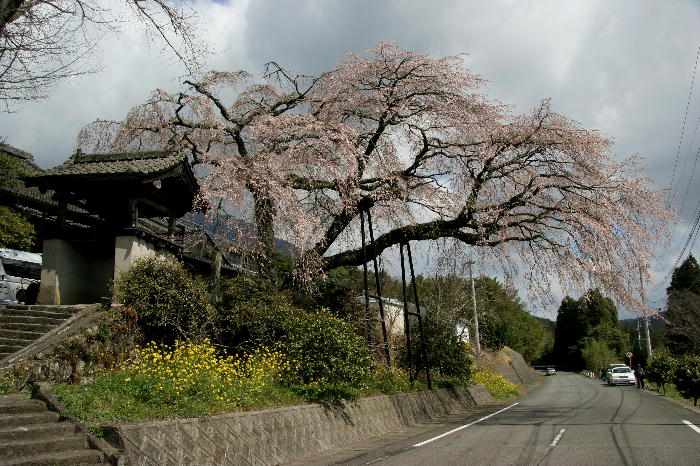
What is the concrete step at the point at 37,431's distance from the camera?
23.6 ft

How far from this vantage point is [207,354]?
11.2m

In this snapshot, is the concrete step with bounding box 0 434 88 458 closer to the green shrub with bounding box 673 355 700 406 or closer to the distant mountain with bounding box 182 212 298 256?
the distant mountain with bounding box 182 212 298 256

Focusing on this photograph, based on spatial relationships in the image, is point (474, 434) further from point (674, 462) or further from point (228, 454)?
point (228, 454)

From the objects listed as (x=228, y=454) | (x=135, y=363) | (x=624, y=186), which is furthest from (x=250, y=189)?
(x=624, y=186)

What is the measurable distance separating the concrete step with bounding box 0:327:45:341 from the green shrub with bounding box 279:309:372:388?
545cm

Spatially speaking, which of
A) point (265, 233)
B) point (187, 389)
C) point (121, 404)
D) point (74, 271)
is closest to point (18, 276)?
point (74, 271)

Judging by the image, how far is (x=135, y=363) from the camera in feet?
36.3

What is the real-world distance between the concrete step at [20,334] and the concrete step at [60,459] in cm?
626

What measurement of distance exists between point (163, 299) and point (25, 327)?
308 cm

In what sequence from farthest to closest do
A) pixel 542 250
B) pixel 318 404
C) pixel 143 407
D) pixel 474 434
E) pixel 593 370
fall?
pixel 593 370 < pixel 542 250 < pixel 474 434 < pixel 318 404 < pixel 143 407

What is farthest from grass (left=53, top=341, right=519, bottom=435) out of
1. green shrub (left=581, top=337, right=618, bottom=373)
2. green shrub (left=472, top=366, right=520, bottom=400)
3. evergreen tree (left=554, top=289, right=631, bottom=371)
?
green shrub (left=581, top=337, right=618, bottom=373)

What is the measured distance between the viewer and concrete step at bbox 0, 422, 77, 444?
719 cm

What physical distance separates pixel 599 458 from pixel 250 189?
38.4 feet

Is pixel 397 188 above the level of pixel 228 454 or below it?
above
